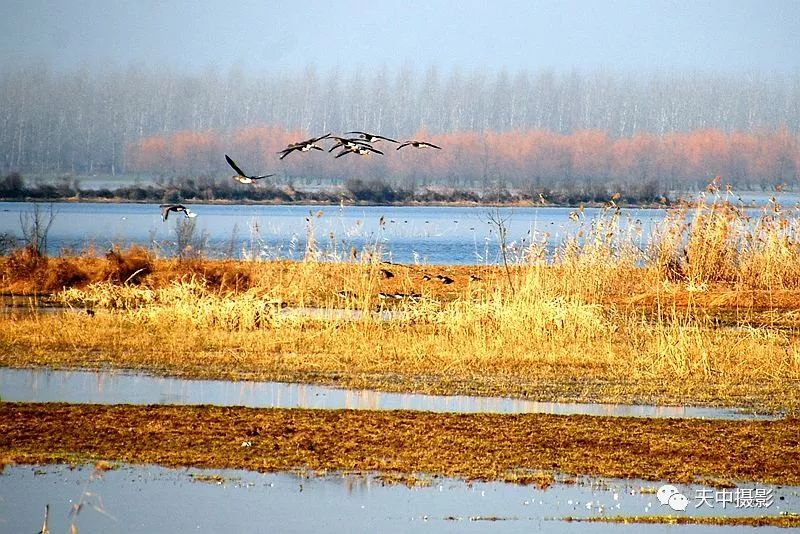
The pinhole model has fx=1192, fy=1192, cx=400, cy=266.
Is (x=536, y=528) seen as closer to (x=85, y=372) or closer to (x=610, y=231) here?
(x=85, y=372)

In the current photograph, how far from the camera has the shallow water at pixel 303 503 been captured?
8.73 meters

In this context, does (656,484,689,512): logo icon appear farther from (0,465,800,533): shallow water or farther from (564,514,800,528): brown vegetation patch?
(564,514,800,528): brown vegetation patch

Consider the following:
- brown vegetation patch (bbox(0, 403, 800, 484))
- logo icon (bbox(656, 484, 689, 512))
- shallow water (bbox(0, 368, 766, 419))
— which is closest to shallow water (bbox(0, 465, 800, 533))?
logo icon (bbox(656, 484, 689, 512))

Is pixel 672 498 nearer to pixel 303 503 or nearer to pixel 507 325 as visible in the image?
pixel 303 503

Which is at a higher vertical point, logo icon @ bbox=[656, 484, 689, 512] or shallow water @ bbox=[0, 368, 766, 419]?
logo icon @ bbox=[656, 484, 689, 512]

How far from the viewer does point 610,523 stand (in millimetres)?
8781

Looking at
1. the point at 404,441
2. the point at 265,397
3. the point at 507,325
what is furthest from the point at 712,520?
the point at 507,325

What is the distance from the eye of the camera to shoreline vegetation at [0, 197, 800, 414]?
52.5 feet

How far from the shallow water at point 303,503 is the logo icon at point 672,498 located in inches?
2.4

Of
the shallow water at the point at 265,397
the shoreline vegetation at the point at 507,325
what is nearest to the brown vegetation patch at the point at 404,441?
the shallow water at the point at 265,397

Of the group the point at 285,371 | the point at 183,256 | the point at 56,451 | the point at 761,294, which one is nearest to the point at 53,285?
the point at 183,256

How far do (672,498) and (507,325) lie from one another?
9.61 metres

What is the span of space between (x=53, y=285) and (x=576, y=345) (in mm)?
14532

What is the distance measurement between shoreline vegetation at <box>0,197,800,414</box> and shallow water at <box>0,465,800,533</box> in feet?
15.7
